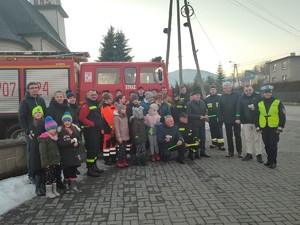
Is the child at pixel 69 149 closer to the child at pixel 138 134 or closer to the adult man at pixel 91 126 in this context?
the adult man at pixel 91 126

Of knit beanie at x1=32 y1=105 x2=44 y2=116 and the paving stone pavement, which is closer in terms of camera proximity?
the paving stone pavement

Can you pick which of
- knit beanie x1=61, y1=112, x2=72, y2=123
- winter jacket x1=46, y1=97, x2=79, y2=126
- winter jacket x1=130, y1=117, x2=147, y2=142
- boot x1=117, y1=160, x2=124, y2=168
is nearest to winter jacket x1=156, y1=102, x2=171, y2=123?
winter jacket x1=130, y1=117, x2=147, y2=142

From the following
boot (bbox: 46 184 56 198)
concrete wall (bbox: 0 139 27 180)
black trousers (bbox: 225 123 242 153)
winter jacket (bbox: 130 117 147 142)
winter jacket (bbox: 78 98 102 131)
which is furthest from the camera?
black trousers (bbox: 225 123 242 153)

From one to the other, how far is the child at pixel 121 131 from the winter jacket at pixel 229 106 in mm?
2778

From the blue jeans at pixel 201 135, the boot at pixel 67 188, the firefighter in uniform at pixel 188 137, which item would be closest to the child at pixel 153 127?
the firefighter in uniform at pixel 188 137

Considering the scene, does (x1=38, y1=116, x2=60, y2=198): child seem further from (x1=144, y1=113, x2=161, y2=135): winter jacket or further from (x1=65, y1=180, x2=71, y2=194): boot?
(x1=144, y1=113, x2=161, y2=135): winter jacket

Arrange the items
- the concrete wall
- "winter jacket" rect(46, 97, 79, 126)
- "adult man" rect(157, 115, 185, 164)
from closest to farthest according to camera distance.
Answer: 1. "winter jacket" rect(46, 97, 79, 126)
2. the concrete wall
3. "adult man" rect(157, 115, 185, 164)

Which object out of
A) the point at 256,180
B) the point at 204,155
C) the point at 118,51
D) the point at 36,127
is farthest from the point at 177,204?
the point at 118,51

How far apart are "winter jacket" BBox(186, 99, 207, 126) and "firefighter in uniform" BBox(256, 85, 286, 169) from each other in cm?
165

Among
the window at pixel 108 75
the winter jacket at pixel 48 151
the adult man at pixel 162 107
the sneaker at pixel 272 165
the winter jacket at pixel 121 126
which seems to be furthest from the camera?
the window at pixel 108 75

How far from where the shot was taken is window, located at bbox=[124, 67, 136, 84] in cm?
1058

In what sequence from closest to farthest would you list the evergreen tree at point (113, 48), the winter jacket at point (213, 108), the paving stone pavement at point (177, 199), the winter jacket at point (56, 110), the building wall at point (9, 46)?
the paving stone pavement at point (177, 199), the winter jacket at point (56, 110), the winter jacket at point (213, 108), the building wall at point (9, 46), the evergreen tree at point (113, 48)

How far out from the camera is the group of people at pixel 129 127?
5488mm

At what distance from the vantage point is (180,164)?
7.73m
